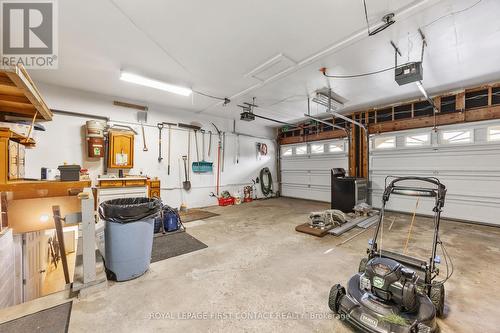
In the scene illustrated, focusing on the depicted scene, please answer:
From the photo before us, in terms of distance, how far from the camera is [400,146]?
19.2ft

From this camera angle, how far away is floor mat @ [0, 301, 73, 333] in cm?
159

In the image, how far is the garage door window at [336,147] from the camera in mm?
7233

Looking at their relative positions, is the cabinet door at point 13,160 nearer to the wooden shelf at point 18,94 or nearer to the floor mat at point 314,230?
the wooden shelf at point 18,94

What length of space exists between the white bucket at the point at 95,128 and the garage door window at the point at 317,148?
6948 mm

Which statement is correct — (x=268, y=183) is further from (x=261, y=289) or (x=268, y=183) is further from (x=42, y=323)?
(x=42, y=323)

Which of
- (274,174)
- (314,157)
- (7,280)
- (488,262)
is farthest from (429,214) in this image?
(7,280)

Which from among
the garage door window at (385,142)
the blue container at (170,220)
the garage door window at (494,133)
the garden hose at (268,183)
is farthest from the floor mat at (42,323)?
the garage door window at (494,133)

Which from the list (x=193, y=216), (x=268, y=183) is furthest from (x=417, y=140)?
(x=193, y=216)

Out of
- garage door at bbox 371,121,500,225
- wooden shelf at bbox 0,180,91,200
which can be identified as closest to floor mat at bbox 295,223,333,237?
garage door at bbox 371,121,500,225

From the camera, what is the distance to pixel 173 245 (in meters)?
3.40

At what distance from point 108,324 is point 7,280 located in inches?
52.3

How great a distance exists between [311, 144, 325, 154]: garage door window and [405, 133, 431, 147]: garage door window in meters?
2.64

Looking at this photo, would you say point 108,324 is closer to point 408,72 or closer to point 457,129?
point 408,72

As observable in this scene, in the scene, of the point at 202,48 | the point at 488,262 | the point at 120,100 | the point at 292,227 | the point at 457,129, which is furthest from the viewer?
the point at 120,100
